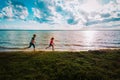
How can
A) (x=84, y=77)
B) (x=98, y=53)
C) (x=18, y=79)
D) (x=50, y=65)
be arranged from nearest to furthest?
(x=18, y=79) → (x=84, y=77) → (x=50, y=65) → (x=98, y=53)

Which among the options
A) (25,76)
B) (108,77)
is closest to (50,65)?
(25,76)

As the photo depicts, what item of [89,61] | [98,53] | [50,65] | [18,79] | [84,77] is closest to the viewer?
[18,79]

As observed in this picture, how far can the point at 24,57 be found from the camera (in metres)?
17.2

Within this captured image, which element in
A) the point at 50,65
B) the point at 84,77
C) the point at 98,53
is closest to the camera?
the point at 84,77

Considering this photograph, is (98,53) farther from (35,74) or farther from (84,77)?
(35,74)

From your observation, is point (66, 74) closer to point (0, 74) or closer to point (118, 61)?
point (0, 74)

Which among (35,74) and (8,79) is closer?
(8,79)

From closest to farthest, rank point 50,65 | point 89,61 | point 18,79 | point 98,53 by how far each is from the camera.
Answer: point 18,79 < point 50,65 < point 89,61 < point 98,53

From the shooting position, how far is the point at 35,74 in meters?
13.0

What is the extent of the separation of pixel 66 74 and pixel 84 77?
4.60ft

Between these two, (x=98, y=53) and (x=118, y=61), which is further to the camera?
(x=98, y=53)

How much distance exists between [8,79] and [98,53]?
450 inches

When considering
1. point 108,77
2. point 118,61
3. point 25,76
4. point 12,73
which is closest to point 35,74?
point 25,76

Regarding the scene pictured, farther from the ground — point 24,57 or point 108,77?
point 24,57
